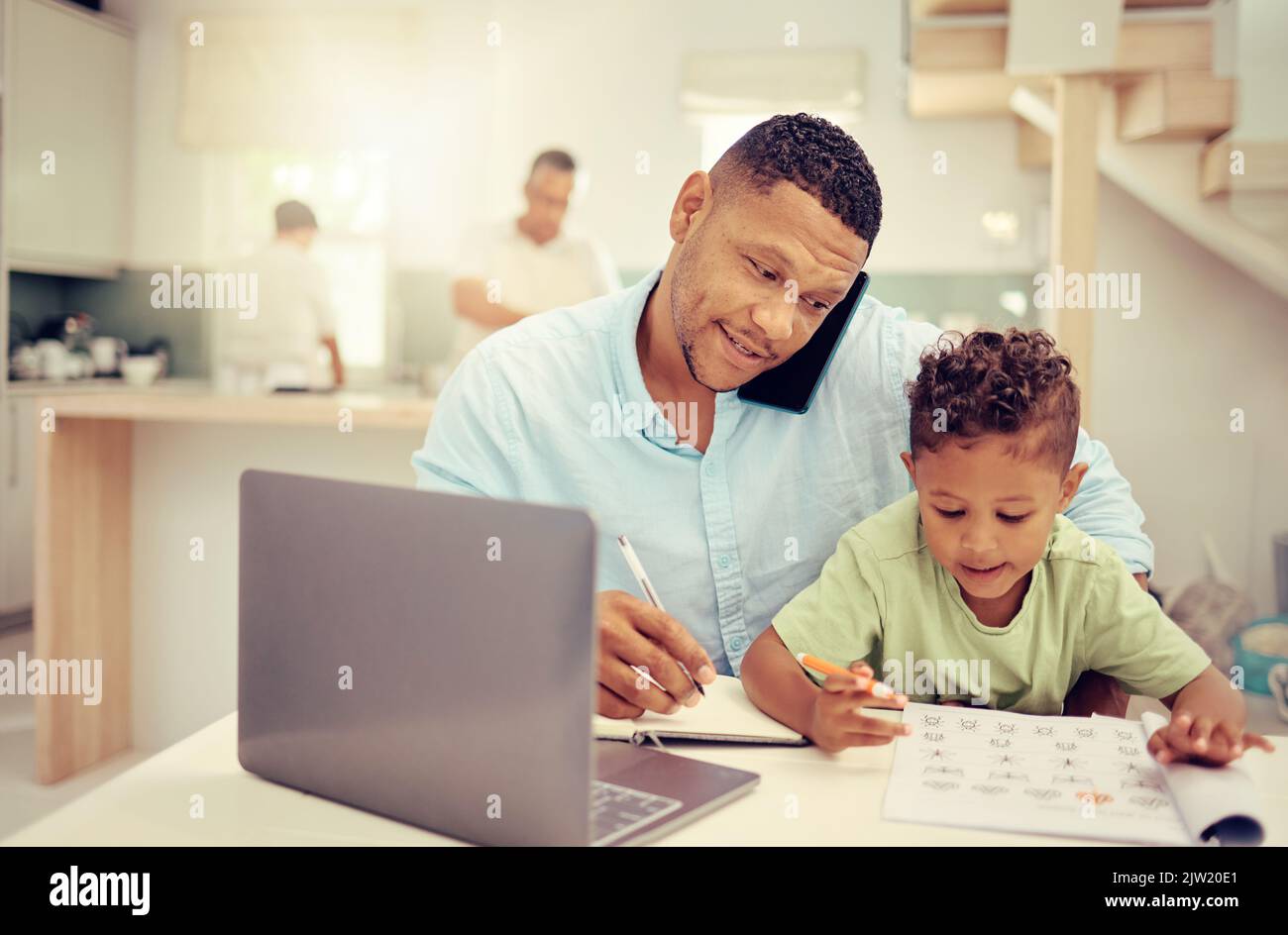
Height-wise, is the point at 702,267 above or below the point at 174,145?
below

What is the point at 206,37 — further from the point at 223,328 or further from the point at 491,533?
the point at 491,533

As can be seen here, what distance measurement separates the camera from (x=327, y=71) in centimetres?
516

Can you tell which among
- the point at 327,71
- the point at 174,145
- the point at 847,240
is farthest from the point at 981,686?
the point at 174,145

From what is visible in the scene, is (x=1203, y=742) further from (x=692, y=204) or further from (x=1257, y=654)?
(x=1257, y=654)

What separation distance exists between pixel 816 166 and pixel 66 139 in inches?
188

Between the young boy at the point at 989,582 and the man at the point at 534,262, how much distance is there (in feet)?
9.21

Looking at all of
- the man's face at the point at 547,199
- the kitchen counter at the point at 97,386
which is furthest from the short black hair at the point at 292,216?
the man's face at the point at 547,199

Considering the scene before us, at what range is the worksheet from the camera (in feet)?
2.80

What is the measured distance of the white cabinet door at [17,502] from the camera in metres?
4.54

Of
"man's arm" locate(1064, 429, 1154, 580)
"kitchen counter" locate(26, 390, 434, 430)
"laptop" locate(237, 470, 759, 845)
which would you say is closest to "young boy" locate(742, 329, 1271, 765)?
"man's arm" locate(1064, 429, 1154, 580)

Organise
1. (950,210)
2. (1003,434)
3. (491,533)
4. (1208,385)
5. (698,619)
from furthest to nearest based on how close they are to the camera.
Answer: (950,210), (1208,385), (698,619), (1003,434), (491,533)

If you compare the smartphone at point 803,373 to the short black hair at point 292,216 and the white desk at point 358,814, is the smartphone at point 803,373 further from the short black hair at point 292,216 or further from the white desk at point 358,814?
the short black hair at point 292,216

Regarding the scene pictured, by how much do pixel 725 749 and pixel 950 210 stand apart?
3.99m

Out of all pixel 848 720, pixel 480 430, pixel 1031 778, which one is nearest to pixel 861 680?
pixel 848 720
